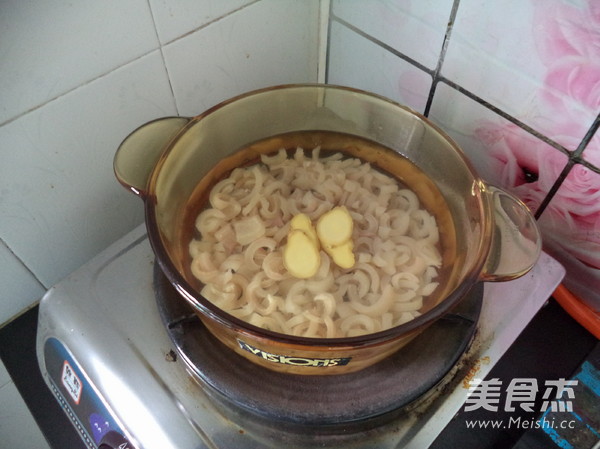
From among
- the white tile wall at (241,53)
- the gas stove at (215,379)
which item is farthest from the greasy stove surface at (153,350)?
the white tile wall at (241,53)

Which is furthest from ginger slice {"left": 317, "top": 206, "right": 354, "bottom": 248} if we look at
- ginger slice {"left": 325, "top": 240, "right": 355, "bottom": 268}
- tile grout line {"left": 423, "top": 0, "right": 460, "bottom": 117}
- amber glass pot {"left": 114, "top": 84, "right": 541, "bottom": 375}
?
tile grout line {"left": 423, "top": 0, "right": 460, "bottom": 117}

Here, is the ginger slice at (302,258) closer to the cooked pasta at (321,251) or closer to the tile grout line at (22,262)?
the cooked pasta at (321,251)

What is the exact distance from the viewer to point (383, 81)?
0.75 m

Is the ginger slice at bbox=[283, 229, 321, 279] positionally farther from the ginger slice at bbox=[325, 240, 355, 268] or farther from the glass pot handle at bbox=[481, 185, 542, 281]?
the glass pot handle at bbox=[481, 185, 542, 281]

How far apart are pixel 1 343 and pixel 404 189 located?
1.97ft

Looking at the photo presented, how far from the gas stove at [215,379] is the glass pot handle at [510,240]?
89 millimetres

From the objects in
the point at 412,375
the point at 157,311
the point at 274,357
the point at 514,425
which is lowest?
the point at 514,425

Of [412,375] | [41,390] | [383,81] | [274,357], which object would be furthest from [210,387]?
[383,81]

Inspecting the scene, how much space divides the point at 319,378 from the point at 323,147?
0.32 meters

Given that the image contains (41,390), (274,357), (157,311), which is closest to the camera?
(274,357)

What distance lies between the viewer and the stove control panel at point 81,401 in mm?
546

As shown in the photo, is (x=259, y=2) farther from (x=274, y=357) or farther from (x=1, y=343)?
(x=1, y=343)

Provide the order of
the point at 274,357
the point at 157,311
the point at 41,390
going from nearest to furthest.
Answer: the point at 274,357 → the point at 157,311 → the point at 41,390

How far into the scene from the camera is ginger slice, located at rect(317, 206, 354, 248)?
1.85 ft
